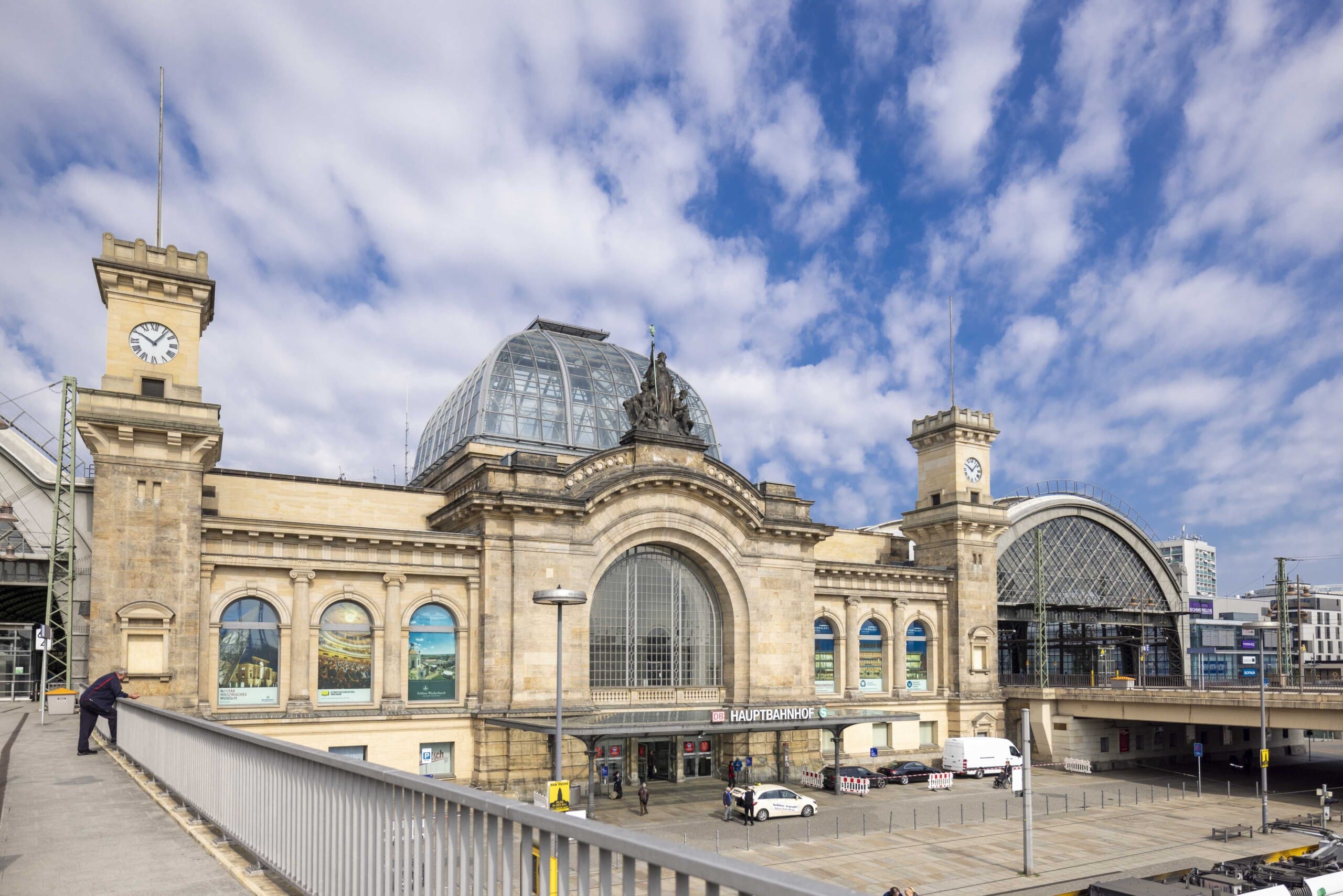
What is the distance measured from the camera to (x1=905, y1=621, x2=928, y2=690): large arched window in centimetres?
6081

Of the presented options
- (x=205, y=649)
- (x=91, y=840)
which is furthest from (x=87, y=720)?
(x=205, y=649)

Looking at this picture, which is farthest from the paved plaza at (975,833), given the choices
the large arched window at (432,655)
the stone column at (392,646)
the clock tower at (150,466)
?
the clock tower at (150,466)

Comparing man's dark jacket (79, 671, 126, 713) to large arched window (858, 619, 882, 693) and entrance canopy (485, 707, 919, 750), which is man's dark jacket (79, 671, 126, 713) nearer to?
entrance canopy (485, 707, 919, 750)

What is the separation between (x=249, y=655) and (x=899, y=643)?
37.8m

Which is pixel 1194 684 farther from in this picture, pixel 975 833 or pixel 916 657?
pixel 975 833

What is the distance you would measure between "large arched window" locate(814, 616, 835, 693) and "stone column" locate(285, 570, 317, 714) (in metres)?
28.8

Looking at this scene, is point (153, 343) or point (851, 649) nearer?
point (153, 343)

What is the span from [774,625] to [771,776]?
7759mm

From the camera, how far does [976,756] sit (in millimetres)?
56188

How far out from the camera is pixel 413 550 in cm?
4322

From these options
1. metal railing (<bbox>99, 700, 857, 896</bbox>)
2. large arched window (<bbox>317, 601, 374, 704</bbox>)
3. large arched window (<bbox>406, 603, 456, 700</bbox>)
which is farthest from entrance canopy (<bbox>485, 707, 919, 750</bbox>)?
metal railing (<bbox>99, 700, 857, 896</bbox>)

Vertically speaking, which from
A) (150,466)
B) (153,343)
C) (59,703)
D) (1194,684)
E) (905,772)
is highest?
(153,343)

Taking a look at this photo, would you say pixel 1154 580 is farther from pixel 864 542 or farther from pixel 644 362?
pixel 644 362

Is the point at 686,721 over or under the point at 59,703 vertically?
under
